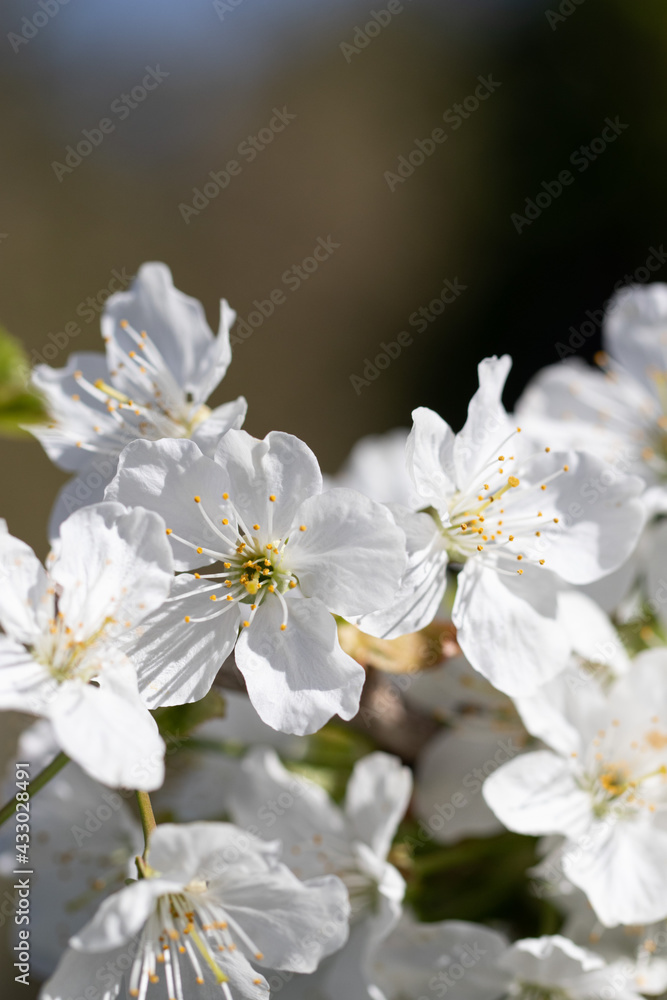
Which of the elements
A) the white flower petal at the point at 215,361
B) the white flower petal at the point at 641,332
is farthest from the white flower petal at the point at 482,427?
the white flower petal at the point at 641,332

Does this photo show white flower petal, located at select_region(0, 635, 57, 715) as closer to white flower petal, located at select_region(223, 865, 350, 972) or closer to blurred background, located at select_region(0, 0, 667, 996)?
white flower petal, located at select_region(223, 865, 350, 972)

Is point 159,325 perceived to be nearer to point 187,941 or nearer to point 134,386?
point 134,386

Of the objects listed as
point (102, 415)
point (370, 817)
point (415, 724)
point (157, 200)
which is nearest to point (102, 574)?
point (102, 415)

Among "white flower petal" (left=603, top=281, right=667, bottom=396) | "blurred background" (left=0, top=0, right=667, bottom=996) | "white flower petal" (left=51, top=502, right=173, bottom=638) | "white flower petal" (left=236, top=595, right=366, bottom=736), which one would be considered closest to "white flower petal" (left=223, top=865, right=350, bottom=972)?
"white flower petal" (left=236, top=595, right=366, bottom=736)

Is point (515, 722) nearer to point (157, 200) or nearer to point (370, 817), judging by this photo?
point (370, 817)

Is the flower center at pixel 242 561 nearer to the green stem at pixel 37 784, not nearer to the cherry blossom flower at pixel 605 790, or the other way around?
the green stem at pixel 37 784

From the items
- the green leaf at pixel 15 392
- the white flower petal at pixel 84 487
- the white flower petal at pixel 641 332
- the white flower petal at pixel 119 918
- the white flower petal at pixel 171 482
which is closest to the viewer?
the green leaf at pixel 15 392
